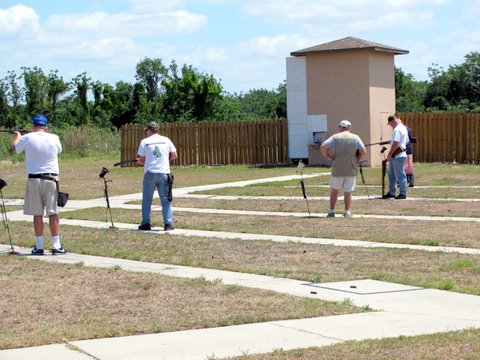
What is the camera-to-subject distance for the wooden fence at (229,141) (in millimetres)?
37656

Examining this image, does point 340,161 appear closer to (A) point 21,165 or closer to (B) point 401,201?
(B) point 401,201

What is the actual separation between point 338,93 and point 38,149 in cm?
2231

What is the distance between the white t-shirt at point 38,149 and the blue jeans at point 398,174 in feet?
31.8

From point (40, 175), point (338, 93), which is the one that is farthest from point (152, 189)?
point (338, 93)

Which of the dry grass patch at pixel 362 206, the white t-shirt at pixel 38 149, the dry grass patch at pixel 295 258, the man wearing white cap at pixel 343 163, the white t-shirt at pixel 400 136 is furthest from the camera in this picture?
the white t-shirt at pixel 400 136

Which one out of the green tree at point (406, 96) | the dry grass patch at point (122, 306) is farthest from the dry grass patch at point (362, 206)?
the green tree at point (406, 96)

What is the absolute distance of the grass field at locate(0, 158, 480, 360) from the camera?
851 centimetres

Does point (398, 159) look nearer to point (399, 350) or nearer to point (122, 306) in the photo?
point (122, 306)

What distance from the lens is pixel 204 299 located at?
1000 centimetres

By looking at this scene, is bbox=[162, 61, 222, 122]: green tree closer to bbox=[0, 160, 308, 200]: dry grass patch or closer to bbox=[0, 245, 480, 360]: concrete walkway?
bbox=[0, 160, 308, 200]: dry grass patch

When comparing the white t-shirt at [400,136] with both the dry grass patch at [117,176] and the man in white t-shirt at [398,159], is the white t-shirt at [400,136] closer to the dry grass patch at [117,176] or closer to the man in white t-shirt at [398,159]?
the man in white t-shirt at [398,159]

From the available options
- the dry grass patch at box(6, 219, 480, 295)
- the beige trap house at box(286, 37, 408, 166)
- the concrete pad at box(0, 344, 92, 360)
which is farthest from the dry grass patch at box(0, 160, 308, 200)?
the concrete pad at box(0, 344, 92, 360)

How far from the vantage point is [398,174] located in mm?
21688

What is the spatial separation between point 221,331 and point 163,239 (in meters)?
7.15
